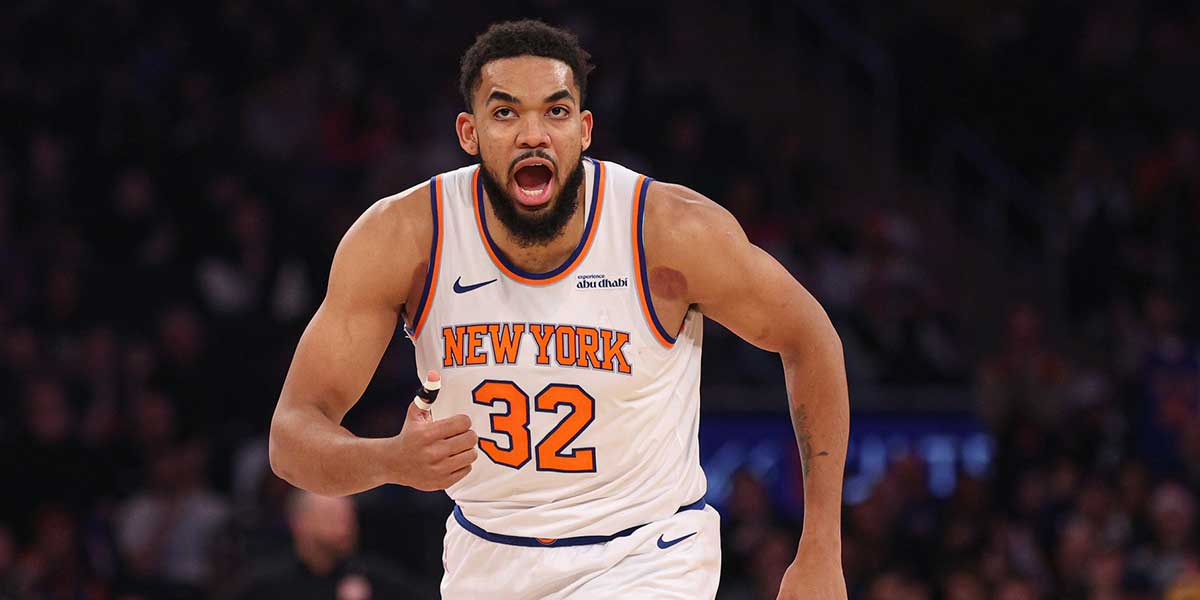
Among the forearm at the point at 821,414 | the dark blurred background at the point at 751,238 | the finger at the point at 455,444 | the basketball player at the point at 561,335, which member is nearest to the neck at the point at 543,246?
the basketball player at the point at 561,335

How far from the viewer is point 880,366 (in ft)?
36.1

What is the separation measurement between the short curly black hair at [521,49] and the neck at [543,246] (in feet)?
1.05

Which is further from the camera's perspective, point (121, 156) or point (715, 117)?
point (715, 117)

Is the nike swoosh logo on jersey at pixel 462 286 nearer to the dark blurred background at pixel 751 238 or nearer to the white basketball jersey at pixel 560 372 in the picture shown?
the white basketball jersey at pixel 560 372

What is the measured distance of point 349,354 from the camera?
4.24 meters

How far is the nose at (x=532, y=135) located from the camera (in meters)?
Answer: 4.19

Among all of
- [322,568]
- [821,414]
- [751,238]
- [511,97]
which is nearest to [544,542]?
[821,414]

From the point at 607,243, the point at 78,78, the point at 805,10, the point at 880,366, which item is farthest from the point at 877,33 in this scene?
the point at 607,243

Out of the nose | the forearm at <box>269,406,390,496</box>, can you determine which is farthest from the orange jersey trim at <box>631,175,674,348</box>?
the forearm at <box>269,406,390,496</box>

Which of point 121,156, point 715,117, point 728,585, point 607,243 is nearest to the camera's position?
point 607,243

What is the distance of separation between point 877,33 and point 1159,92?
2.61 meters

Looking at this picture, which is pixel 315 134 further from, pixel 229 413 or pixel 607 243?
pixel 607 243

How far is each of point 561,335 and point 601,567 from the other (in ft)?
2.08

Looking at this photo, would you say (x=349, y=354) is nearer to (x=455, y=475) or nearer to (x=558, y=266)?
(x=558, y=266)
